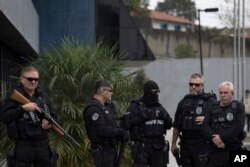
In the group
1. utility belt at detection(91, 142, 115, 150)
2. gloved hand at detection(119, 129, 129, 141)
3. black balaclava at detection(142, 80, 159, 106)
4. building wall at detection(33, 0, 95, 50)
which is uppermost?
building wall at detection(33, 0, 95, 50)

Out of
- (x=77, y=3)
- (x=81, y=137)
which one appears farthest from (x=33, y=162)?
(x=77, y=3)

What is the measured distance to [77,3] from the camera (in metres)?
22.6

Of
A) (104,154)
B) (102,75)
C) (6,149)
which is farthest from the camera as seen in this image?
(102,75)

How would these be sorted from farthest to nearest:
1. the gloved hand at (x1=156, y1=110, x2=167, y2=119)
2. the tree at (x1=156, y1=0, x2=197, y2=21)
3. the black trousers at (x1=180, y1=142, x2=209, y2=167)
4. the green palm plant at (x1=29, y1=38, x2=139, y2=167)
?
the tree at (x1=156, y1=0, x2=197, y2=21), the green palm plant at (x1=29, y1=38, x2=139, y2=167), the gloved hand at (x1=156, y1=110, x2=167, y2=119), the black trousers at (x1=180, y1=142, x2=209, y2=167)

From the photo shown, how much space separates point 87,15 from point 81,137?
13243 mm

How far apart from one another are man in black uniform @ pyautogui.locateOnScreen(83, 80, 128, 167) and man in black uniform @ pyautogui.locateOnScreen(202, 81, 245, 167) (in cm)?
109

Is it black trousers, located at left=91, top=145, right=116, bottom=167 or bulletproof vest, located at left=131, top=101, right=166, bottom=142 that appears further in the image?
bulletproof vest, located at left=131, top=101, right=166, bottom=142

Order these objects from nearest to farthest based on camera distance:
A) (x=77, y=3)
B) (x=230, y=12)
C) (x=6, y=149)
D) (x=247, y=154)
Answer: (x=247, y=154) → (x=6, y=149) → (x=77, y=3) → (x=230, y=12)

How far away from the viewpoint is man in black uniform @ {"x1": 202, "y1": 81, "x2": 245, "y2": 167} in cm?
759

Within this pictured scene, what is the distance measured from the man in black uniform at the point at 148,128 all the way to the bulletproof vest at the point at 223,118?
2.32ft

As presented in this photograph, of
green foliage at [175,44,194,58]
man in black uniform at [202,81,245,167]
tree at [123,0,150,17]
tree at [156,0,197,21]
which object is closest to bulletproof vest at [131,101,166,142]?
man in black uniform at [202,81,245,167]

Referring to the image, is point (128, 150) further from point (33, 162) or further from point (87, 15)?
point (87, 15)

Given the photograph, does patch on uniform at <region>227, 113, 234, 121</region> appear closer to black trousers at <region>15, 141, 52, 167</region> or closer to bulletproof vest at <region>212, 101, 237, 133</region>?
bulletproof vest at <region>212, 101, 237, 133</region>

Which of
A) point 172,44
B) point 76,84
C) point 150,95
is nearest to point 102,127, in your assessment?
point 150,95
